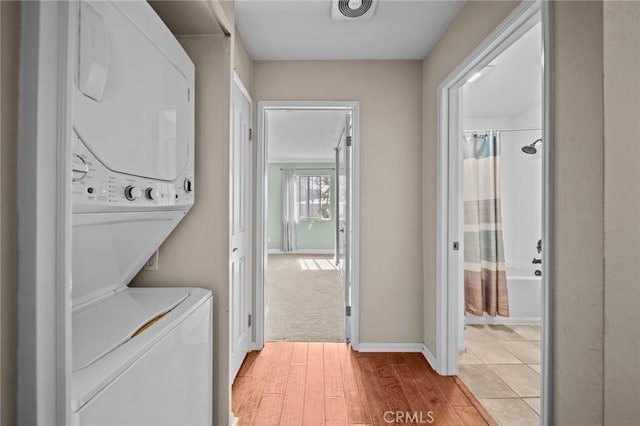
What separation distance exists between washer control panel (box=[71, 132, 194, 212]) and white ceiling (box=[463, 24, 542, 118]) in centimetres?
223

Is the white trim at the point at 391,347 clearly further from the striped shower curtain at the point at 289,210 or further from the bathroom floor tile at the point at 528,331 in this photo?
the striped shower curtain at the point at 289,210

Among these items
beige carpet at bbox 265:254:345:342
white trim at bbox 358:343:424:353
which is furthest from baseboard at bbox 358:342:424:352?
beige carpet at bbox 265:254:345:342

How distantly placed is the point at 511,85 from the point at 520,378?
245 centimetres

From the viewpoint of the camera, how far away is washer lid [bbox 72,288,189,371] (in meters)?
0.84

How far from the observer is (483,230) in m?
3.51

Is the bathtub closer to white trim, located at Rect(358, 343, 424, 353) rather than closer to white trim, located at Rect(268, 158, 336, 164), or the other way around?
white trim, located at Rect(358, 343, 424, 353)

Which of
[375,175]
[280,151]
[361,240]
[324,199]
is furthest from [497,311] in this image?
[324,199]

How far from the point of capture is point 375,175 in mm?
2908

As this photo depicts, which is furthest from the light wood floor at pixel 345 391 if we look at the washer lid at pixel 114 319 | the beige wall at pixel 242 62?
the beige wall at pixel 242 62

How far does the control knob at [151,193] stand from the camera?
1064 mm

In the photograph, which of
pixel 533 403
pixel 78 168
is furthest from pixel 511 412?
pixel 78 168

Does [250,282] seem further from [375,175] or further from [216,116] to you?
[216,116]

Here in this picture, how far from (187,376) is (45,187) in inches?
34.7

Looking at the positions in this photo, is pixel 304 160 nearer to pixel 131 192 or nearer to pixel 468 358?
pixel 468 358
